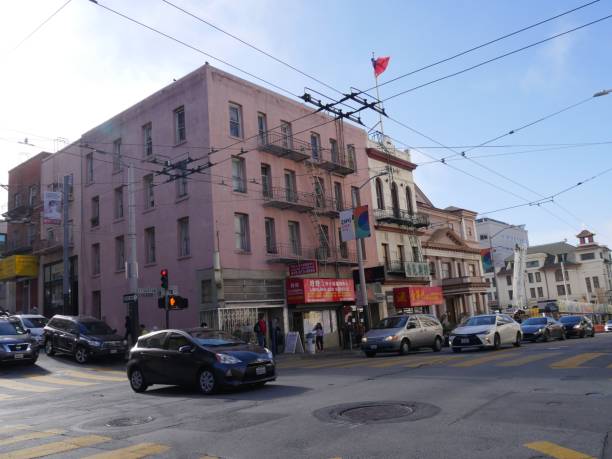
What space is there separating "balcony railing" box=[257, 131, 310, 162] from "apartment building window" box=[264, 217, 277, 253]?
3.76m

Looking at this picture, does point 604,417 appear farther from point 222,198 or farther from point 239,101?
point 239,101

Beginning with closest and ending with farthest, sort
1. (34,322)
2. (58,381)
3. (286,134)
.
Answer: (58,381), (34,322), (286,134)

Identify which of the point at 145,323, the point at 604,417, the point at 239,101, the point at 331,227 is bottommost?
the point at 604,417

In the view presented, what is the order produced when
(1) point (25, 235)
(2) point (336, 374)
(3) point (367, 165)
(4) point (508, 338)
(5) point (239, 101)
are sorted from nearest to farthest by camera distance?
(2) point (336, 374), (4) point (508, 338), (5) point (239, 101), (3) point (367, 165), (1) point (25, 235)

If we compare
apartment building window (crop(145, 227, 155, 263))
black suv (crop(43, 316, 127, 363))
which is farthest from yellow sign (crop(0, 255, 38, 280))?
black suv (crop(43, 316, 127, 363))

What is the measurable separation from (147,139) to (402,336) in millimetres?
18013

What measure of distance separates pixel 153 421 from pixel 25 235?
123ft

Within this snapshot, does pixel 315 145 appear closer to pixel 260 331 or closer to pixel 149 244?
pixel 149 244

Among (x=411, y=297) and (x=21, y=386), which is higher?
(x=411, y=297)

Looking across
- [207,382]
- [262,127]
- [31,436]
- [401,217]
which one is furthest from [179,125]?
[31,436]

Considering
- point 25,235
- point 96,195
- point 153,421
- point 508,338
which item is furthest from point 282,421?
point 25,235

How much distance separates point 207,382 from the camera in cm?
1222

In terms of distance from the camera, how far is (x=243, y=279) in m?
27.3

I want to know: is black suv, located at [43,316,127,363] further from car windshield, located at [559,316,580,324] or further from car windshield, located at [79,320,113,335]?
car windshield, located at [559,316,580,324]
